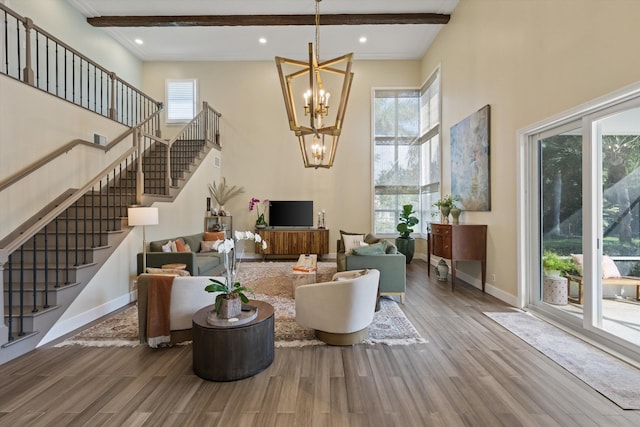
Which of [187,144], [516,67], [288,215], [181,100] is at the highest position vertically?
[181,100]

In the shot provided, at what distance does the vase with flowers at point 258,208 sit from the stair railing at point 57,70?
11.5 ft

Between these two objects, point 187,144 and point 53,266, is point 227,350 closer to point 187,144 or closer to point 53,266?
point 53,266

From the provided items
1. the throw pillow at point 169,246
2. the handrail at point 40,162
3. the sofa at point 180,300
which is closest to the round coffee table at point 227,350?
the sofa at point 180,300

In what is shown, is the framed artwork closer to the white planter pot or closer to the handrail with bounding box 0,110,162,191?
the white planter pot

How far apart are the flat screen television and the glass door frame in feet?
16.8

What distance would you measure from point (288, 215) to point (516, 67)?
229 inches

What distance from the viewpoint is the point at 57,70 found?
4.53 m

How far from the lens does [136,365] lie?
2652 mm

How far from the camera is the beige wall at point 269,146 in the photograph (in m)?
8.17

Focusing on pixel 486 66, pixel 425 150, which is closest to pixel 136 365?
pixel 486 66

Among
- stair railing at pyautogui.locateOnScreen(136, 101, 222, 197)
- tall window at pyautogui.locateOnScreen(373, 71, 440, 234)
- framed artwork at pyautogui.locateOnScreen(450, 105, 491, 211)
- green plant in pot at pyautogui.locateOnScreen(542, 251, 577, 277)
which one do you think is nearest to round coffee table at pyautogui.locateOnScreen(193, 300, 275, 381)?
green plant in pot at pyautogui.locateOnScreen(542, 251, 577, 277)

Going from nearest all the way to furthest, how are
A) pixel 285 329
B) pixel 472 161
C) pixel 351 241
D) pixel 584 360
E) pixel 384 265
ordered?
pixel 584 360
pixel 285 329
pixel 384 265
pixel 472 161
pixel 351 241

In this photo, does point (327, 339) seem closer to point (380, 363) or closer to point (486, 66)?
point (380, 363)

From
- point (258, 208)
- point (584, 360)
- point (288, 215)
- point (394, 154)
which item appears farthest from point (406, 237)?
point (584, 360)
